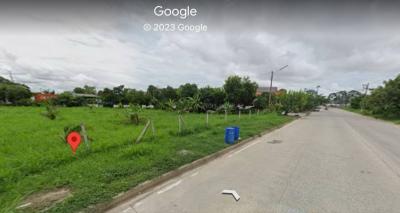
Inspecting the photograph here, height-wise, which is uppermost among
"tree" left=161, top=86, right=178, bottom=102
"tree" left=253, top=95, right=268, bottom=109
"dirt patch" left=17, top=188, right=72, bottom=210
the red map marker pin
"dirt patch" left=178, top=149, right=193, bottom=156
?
"tree" left=161, top=86, right=178, bottom=102

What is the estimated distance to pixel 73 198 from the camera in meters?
3.28

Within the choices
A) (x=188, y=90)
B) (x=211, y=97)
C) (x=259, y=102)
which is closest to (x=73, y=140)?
(x=211, y=97)

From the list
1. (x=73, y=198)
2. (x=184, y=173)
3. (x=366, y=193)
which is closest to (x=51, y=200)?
(x=73, y=198)

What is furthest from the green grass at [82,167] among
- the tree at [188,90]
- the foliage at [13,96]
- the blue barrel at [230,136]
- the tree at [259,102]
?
the foliage at [13,96]

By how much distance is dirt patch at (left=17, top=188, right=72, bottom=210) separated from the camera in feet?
10.1

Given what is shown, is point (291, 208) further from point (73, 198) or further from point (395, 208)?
point (73, 198)

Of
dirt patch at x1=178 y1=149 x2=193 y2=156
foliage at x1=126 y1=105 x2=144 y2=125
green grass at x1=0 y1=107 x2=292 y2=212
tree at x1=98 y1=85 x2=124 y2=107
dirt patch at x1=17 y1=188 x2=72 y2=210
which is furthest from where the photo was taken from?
tree at x1=98 y1=85 x2=124 y2=107

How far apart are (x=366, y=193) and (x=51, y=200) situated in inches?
227

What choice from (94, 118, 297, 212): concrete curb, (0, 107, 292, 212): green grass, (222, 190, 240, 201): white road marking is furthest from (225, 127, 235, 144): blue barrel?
(222, 190, 240, 201): white road marking

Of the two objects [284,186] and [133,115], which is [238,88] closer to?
[133,115]

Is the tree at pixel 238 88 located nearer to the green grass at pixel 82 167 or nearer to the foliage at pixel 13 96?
the green grass at pixel 82 167

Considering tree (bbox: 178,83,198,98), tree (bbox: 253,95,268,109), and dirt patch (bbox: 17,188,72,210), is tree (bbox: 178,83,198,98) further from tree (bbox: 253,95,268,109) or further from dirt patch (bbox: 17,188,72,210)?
dirt patch (bbox: 17,188,72,210)

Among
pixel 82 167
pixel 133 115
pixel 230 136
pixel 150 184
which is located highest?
pixel 133 115

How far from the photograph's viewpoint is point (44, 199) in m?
3.29
